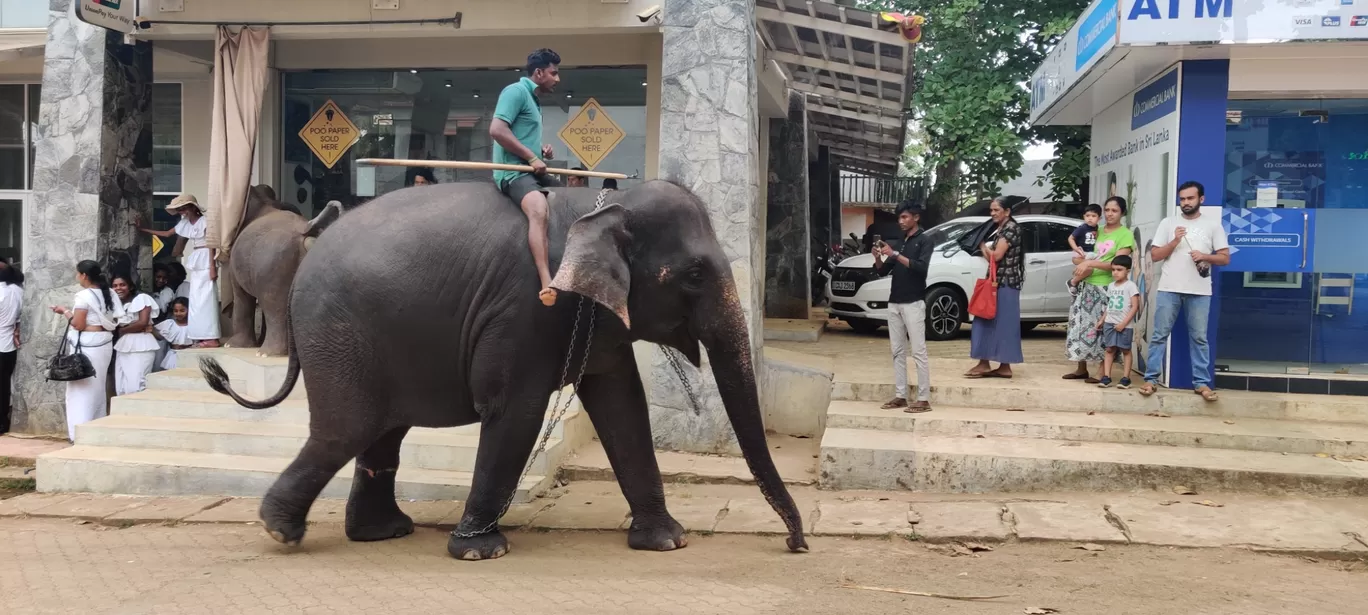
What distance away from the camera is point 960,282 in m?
13.0

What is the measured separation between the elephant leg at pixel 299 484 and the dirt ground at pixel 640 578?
0.18 meters

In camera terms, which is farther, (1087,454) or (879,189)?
(879,189)


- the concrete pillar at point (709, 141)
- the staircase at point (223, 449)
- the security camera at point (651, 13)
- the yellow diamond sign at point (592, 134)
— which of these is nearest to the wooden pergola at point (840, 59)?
the security camera at point (651, 13)

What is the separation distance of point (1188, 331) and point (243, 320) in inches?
301

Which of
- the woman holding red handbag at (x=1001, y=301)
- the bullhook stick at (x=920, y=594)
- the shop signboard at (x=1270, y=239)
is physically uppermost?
the shop signboard at (x=1270, y=239)

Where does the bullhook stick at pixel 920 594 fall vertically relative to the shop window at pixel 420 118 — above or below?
below

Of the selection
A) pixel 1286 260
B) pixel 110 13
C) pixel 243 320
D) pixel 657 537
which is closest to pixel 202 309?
pixel 243 320

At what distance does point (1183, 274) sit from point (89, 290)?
335 inches

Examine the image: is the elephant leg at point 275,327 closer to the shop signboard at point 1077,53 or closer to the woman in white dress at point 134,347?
the woman in white dress at point 134,347

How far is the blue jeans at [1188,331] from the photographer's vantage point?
8.10 metres

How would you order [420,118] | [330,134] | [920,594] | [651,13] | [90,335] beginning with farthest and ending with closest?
[330,134] → [420,118] → [90,335] → [651,13] → [920,594]

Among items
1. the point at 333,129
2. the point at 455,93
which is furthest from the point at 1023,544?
the point at 333,129

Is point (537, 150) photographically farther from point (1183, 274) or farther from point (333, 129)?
point (333, 129)

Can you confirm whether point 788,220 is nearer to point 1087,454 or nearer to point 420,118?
point 420,118
